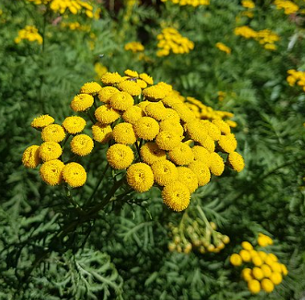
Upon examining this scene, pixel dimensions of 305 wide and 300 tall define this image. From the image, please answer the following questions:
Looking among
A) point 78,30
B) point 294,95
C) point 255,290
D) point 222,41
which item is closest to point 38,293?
point 255,290

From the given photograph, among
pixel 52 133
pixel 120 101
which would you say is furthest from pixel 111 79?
pixel 52 133

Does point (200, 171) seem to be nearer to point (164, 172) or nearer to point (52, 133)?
point (164, 172)

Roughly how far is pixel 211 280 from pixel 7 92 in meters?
3.16

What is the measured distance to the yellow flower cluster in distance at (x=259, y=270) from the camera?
2473 millimetres

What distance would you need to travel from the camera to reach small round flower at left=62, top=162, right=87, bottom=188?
1.74 metres

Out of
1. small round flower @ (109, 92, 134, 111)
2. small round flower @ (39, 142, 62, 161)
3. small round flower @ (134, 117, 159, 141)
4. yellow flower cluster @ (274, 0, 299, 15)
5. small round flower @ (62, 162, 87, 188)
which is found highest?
yellow flower cluster @ (274, 0, 299, 15)

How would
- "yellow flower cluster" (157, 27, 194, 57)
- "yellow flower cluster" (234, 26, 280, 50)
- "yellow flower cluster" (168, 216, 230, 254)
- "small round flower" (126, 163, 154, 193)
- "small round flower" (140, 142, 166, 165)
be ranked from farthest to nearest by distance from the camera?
→ "yellow flower cluster" (234, 26, 280, 50), "yellow flower cluster" (157, 27, 194, 57), "yellow flower cluster" (168, 216, 230, 254), "small round flower" (140, 142, 166, 165), "small round flower" (126, 163, 154, 193)

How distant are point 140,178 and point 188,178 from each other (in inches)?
12.0

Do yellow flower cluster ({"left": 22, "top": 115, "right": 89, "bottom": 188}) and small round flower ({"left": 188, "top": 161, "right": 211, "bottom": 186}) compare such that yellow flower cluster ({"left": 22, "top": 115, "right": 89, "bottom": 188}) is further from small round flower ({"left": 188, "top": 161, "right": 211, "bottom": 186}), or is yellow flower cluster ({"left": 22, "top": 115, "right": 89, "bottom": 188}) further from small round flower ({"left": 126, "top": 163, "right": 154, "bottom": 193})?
small round flower ({"left": 188, "top": 161, "right": 211, "bottom": 186})

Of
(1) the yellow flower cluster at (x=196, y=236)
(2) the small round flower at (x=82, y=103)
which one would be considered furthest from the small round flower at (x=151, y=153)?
(1) the yellow flower cluster at (x=196, y=236)

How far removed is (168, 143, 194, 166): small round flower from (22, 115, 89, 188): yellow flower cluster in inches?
20.7

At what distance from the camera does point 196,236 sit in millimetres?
2805

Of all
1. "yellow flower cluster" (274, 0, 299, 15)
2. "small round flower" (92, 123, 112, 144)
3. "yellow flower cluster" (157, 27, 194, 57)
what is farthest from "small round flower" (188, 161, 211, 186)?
"yellow flower cluster" (274, 0, 299, 15)

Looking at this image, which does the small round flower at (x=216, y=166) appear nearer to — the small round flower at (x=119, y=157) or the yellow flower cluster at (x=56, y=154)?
the small round flower at (x=119, y=157)
